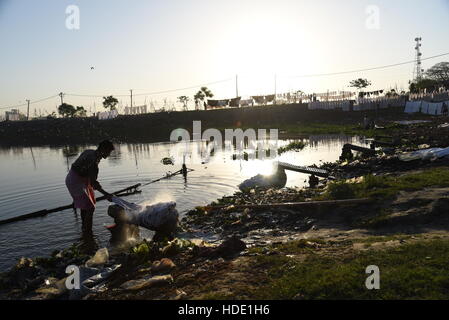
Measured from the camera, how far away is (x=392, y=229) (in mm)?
7906

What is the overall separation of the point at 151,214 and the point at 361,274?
565 cm

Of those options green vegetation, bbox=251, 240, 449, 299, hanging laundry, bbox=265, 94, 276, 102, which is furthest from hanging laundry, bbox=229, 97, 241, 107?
green vegetation, bbox=251, 240, 449, 299

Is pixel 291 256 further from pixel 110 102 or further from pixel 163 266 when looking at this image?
pixel 110 102

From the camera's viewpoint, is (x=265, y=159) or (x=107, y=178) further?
(x=265, y=159)

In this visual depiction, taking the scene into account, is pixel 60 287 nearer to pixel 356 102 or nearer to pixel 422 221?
pixel 422 221

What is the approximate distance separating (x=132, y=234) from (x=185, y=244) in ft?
8.69

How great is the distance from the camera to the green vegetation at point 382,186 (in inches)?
401

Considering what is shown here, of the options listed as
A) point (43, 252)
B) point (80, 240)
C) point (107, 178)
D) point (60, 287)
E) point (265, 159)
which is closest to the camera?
point (60, 287)

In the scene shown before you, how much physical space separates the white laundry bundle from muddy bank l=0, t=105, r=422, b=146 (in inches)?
1670

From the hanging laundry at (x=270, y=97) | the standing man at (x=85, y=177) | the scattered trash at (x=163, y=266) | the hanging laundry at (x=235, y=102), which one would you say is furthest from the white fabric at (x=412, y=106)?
the scattered trash at (x=163, y=266)

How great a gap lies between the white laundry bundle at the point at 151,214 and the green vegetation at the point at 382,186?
4.30m

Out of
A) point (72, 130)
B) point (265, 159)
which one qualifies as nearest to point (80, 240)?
point (265, 159)

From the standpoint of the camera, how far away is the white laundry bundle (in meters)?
9.48

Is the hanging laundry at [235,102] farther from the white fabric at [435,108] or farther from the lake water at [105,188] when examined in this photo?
the lake water at [105,188]
